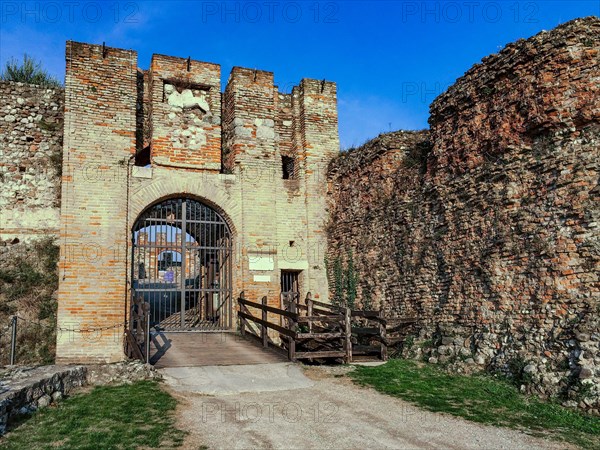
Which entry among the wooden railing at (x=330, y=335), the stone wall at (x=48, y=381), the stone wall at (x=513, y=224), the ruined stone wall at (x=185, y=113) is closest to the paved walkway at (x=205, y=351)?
the wooden railing at (x=330, y=335)

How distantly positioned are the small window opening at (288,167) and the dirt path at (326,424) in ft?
26.3

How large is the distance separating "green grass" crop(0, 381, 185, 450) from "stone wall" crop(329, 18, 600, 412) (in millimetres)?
4948

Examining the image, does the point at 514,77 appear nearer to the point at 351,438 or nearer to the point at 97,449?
the point at 351,438

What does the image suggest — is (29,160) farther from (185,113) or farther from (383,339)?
(383,339)

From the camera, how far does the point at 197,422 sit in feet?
20.4


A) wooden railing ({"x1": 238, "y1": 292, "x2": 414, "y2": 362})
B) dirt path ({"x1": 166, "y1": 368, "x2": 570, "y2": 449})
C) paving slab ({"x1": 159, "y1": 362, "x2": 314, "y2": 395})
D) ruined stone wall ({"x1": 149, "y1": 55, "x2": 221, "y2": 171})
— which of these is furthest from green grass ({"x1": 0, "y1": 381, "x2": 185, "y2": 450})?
ruined stone wall ({"x1": 149, "y1": 55, "x2": 221, "y2": 171})

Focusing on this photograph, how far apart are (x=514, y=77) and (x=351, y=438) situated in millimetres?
6535

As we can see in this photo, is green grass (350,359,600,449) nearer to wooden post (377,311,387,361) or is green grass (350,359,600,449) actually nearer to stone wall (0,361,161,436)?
wooden post (377,311,387,361)

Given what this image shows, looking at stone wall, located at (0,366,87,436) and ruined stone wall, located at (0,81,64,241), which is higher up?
ruined stone wall, located at (0,81,64,241)

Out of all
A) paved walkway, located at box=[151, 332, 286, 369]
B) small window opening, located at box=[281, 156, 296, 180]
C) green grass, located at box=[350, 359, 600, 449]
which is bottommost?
green grass, located at box=[350, 359, 600, 449]

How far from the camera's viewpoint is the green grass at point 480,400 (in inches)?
235

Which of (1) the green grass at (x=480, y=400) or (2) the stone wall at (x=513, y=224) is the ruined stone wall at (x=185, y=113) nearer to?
(2) the stone wall at (x=513, y=224)

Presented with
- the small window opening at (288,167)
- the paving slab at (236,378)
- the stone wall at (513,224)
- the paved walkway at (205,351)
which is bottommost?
the paving slab at (236,378)

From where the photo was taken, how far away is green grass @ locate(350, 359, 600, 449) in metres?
5.96
